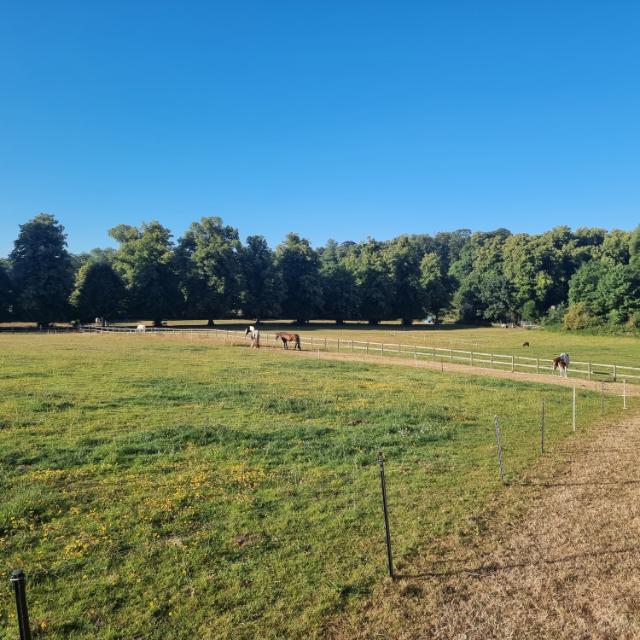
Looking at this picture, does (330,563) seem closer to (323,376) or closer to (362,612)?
(362,612)

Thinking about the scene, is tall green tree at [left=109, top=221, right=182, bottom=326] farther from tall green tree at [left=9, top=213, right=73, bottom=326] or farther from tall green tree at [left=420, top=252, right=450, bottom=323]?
tall green tree at [left=420, top=252, right=450, bottom=323]

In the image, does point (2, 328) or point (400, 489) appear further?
point (2, 328)

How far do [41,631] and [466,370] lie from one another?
26.9 metres

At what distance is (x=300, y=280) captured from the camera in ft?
273

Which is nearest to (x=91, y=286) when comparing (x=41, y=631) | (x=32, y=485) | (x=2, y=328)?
(x=2, y=328)

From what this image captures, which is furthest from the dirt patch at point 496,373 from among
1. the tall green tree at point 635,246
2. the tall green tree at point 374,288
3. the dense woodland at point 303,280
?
the tall green tree at point 635,246

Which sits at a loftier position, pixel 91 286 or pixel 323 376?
pixel 91 286

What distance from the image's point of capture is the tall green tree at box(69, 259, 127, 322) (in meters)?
64.4

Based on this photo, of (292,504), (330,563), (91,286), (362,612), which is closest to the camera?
(362,612)

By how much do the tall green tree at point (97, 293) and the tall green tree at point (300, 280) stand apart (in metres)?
27.5

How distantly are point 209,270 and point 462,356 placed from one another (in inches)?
1870

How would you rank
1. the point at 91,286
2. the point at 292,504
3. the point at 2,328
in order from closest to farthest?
the point at 292,504, the point at 2,328, the point at 91,286

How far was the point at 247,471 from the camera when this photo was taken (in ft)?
32.6

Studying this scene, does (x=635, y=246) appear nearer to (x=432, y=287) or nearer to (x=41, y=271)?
(x=432, y=287)
